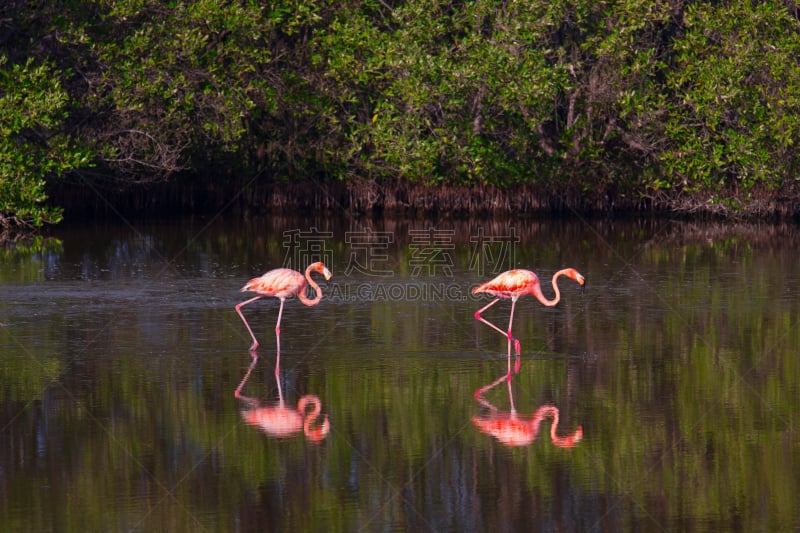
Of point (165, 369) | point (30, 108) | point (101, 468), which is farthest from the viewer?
point (30, 108)

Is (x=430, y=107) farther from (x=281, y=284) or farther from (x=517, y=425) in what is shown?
(x=517, y=425)

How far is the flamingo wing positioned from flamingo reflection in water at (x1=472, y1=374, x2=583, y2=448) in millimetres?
3793

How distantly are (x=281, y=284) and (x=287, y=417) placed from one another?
4.07 m

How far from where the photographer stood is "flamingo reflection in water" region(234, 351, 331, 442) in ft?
34.6

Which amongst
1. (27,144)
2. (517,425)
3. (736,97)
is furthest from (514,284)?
(736,97)

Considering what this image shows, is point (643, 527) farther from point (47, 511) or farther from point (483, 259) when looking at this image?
point (483, 259)

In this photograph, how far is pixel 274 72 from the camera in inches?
1198

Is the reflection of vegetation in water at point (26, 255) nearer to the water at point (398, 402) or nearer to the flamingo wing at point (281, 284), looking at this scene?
the water at point (398, 402)

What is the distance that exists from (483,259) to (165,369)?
383 inches

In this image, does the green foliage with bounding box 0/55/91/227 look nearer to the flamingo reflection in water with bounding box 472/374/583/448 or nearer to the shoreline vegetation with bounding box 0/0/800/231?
the shoreline vegetation with bounding box 0/0/800/231

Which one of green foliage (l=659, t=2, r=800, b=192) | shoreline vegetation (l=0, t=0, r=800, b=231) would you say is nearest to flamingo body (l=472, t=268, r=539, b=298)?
shoreline vegetation (l=0, t=0, r=800, b=231)

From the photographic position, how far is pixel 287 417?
11.0m

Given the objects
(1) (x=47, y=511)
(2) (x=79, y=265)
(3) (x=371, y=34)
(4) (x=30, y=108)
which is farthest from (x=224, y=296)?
(3) (x=371, y=34)

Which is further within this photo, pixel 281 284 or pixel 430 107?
pixel 430 107
